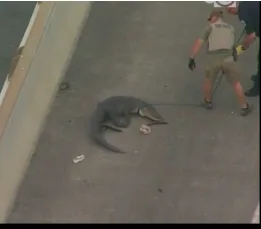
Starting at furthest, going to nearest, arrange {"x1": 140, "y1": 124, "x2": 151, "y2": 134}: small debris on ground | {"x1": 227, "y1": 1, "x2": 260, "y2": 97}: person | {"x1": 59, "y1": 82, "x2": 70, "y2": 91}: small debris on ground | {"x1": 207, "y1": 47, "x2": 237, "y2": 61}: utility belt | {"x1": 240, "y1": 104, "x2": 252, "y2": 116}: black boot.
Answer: {"x1": 59, "y1": 82, "x2": 70, "y2": 91}: small debris on ground
{"x1": 140, "y1": 124, "x2": 151, "y2": 134}: small debris on ground
{"x1": 240, "y1": 104, "x2": 252, "y2": 116}: black boot
{"x1": 207, "y1": 47, "x2": 237, "y2": 61}: utility belt
{"x1": 227, "y1": 1, "x2": 260, "y2": 97}: person

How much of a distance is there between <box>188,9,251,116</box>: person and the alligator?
479mm

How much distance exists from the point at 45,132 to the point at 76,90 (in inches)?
20.8

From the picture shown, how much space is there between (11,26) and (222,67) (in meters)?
2.04

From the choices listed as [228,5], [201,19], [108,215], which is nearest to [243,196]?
[108,215]

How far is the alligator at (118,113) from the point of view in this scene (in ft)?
18.5

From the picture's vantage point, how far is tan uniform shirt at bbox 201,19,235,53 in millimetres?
4512

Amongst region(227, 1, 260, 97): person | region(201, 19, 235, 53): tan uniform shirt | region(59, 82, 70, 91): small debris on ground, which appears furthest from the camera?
region(59, 82, 70, 91): small debris on ground

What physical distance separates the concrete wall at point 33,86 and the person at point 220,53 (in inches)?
47.7

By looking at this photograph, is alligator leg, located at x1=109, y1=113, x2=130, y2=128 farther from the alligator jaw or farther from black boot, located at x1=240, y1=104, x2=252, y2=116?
black boot, located at x1=240, y1=104, x2=252, y2=116

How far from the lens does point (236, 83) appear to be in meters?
5.20

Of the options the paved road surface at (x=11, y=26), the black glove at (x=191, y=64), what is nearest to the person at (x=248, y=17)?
the black glove at (x=191, y=64)

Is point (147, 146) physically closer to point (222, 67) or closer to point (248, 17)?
point (222, 67)

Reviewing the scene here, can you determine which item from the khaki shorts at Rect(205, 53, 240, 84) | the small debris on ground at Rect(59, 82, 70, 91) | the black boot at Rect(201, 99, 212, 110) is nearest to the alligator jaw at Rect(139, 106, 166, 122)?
the black boot at Rect(201, 99, 212, 110)

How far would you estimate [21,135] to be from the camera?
5.48m
